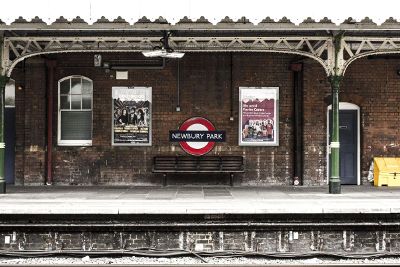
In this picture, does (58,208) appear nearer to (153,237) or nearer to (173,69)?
(153,237)

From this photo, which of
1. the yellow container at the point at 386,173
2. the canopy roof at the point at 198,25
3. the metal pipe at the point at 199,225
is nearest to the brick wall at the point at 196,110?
the yellow container at the point at 386,173

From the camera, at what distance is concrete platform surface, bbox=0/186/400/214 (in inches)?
409

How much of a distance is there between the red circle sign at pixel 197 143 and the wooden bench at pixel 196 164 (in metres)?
0.24

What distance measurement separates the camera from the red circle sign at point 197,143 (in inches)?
607

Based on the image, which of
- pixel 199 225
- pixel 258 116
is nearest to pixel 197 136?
pixel 258 116

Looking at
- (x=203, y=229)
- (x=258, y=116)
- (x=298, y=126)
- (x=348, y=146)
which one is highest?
(x=258, y=116)

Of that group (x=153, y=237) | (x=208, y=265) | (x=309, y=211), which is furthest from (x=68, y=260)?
(x=309, y=211)

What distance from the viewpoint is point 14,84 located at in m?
15.6

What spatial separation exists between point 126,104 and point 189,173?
249 centimetres

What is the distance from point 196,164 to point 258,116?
210 cm

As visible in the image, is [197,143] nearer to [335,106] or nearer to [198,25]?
[335,106]

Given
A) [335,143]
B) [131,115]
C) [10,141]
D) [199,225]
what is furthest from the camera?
[10,141]

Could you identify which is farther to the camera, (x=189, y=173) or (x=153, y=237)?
(x=189, y=173)

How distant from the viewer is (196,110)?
15.4m
